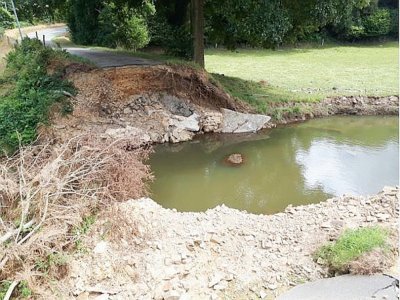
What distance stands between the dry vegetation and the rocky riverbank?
296mm

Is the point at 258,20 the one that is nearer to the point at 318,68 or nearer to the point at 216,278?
the point at 216,278

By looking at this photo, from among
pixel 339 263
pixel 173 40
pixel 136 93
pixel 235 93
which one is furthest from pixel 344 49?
pixel 339 263

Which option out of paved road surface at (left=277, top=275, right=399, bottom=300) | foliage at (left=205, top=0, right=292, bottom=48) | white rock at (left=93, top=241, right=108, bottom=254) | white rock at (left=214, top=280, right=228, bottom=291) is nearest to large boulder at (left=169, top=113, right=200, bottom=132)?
foliage at (left=205, top=0, right=292, bottom=48)

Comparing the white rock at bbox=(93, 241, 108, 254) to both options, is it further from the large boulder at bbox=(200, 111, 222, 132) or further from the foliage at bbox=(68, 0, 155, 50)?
the foliage at bbox=(68, 0, 155, 50)

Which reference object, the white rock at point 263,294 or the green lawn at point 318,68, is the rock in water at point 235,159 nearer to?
the green lawn at point 318,68

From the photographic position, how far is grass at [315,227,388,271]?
18.6ft

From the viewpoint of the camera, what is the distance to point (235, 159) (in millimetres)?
10547

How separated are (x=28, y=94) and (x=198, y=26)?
19.5 ft

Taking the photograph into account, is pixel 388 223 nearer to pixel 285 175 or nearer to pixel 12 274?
pixel 285 175

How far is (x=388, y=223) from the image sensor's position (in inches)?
253

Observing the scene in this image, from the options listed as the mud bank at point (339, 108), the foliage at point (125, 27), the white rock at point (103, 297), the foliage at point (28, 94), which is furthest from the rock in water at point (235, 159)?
the foliage at point (125, 27)

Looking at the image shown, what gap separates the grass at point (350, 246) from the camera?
5.68 m

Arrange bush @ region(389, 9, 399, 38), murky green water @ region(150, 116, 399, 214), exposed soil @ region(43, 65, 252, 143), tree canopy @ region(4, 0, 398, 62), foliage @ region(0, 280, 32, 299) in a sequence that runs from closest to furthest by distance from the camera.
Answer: foliage @ region(0, 280, 32, 299), murky green water @ region(150, 116, 399, 214), exposed soil @ region(43, 65, 252, 143), tree canopy @ region(4, 0, 398, 62), bush @ region(389, 9, 399, 38)

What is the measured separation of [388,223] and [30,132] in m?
8.13
